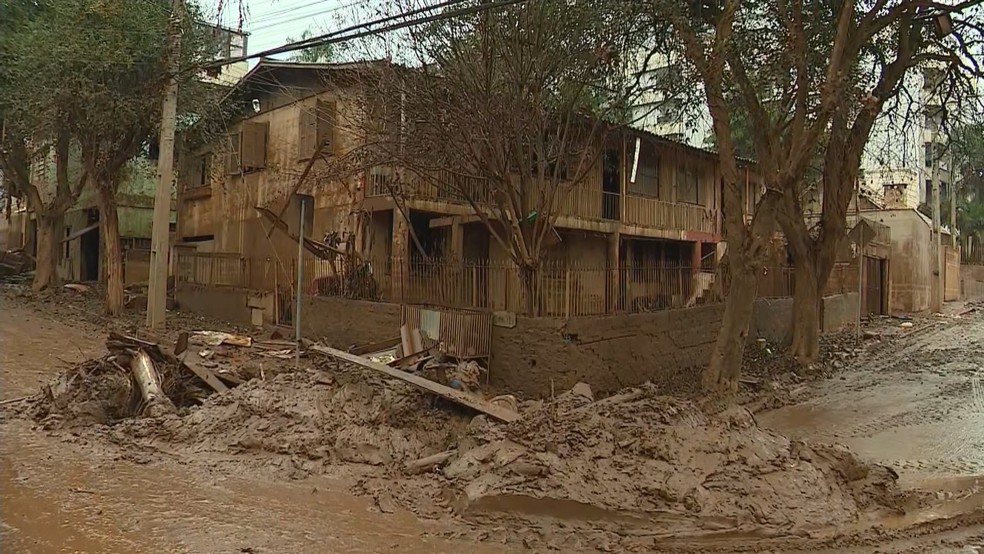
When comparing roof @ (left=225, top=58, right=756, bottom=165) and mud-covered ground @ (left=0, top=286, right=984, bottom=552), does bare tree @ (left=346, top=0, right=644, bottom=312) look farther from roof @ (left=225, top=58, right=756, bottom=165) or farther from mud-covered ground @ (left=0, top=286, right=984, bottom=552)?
mud-covered ground @ (left=0, top=286, right=984, bottom=552)

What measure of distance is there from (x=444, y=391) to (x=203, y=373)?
3535 millimetres

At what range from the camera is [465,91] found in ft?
35.3

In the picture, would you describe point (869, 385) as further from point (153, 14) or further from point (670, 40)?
point (153, 14)

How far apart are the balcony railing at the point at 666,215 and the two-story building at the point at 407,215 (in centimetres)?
5

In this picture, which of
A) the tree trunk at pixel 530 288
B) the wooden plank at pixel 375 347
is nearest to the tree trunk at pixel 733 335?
the tree trunk at pixel 530 288

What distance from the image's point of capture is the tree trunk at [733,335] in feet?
37.6

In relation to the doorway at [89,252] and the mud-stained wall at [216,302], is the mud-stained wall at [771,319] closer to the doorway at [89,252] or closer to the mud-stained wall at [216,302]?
the mud-stained wall at [216,302]

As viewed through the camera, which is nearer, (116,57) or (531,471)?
(531,471)

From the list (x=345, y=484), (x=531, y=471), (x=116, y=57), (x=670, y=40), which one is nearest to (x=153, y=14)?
(x=116, y=57)

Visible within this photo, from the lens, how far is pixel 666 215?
67.7 feet

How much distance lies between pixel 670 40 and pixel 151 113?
40.1 feet

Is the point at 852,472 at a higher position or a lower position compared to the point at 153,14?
lower

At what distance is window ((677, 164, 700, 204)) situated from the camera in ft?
70.6

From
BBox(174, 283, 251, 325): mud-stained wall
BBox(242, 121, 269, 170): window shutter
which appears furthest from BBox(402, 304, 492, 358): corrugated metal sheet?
BBox(242, 121, 269, 170): window shutter
